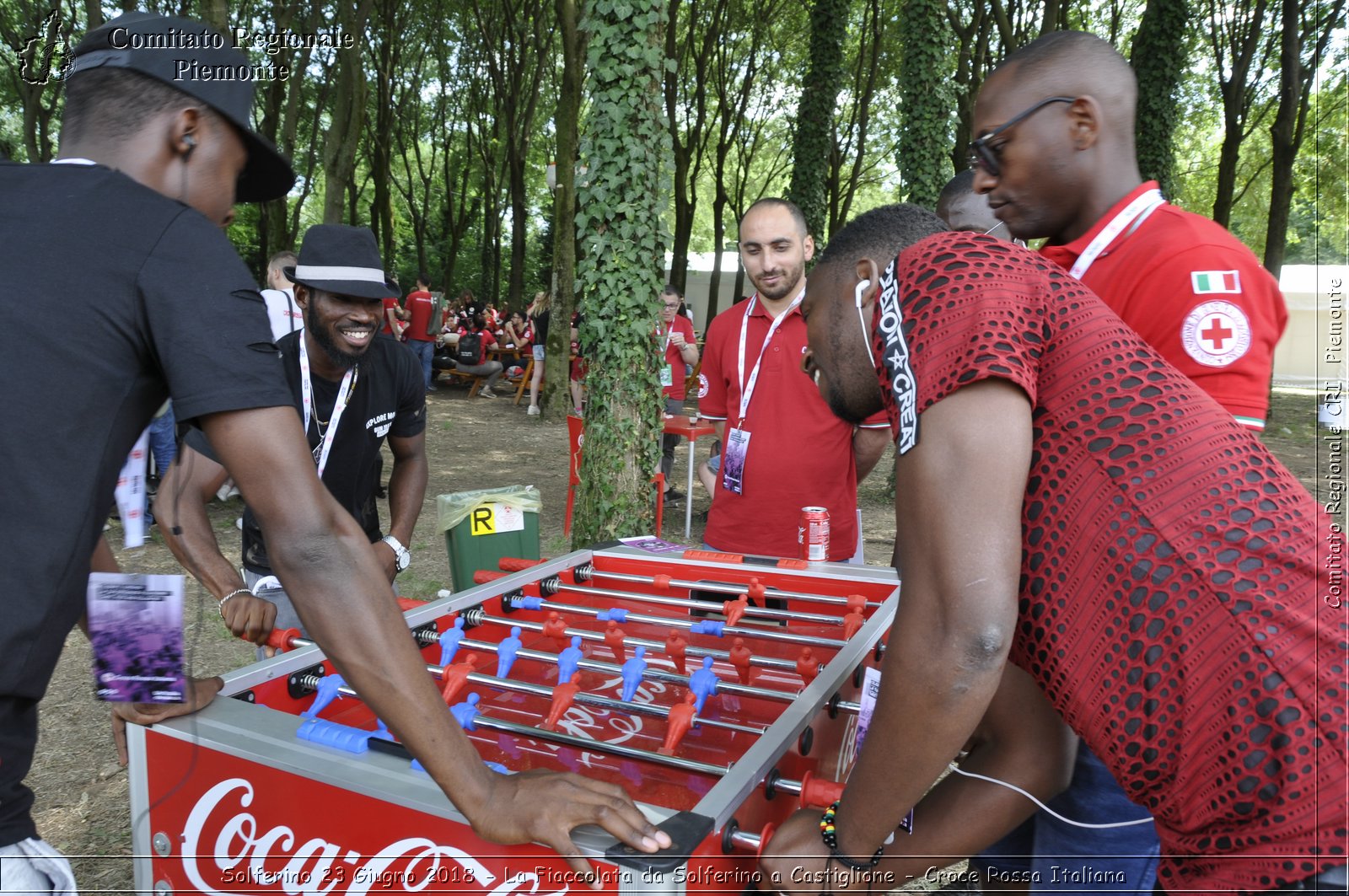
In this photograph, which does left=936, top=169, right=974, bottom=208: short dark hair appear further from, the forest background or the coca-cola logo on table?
the coca-cola logo on table

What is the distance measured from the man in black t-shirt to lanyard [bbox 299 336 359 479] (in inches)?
70.7

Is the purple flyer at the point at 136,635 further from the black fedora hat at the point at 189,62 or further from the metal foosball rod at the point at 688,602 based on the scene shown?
the metal foosball rod at the point at 688,602

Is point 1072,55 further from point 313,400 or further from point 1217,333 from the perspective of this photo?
point 313,400

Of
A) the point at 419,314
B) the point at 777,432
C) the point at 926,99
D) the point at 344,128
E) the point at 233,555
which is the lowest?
the point at 233,555

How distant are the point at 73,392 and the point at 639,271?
5.32m

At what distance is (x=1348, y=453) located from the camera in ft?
10.2

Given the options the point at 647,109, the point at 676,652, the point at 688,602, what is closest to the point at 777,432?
the point at 688,602

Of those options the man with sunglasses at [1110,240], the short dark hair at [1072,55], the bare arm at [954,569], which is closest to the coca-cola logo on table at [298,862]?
the bare arm at [954,569]

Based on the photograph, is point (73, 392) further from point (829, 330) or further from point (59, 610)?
point (829, 330)

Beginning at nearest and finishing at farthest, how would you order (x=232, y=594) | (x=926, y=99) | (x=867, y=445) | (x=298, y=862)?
(x=298, y=862) < (x=232, y=594) < (x=867, y=445) < (x=926, y=99)

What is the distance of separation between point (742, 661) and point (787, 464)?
162 centimetres

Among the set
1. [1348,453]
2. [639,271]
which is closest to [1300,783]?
[1348,453]

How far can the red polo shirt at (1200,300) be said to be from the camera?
1696 mm

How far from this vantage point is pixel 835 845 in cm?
142
